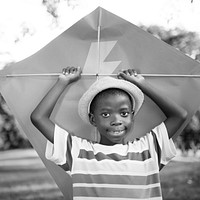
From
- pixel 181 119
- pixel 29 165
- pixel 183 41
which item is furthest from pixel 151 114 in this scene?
pixel 29 165

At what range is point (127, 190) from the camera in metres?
1.37

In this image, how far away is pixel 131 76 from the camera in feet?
4.86

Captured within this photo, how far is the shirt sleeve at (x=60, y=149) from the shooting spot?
4.58 feet

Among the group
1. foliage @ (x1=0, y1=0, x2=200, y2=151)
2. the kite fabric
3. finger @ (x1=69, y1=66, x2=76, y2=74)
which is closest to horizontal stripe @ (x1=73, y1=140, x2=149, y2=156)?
the kite fabric

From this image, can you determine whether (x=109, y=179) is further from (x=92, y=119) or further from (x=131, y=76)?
(x=131, y=76)

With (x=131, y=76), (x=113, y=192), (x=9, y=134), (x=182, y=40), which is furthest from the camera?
(x=9, y=134)

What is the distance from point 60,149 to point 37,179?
73 centimetres

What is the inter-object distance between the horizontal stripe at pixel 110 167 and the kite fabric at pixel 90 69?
164 mm

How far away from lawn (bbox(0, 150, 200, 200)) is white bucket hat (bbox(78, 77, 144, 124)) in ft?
2.31

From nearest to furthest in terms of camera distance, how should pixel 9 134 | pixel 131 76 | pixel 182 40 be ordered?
pixel 131 76 < pixel 182 40 < pixel 9 134

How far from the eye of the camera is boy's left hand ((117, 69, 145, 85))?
1474mm

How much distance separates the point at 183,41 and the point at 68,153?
0.82m

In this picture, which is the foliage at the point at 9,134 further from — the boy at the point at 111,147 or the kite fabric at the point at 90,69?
the boy at the point at 111,147

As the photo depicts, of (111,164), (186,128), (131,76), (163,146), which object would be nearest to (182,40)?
(186,128)
